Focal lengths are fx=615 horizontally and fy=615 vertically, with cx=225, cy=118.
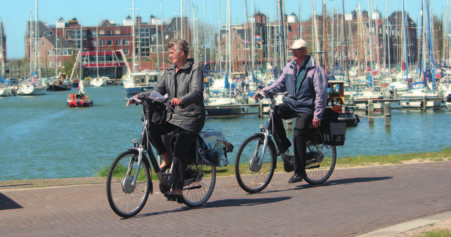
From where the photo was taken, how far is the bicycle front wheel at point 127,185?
6.36 metres

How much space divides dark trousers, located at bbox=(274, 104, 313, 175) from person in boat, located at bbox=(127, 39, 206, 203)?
4.92 feet

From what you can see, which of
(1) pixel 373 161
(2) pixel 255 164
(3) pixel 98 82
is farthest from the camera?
(3) pixel 98 82

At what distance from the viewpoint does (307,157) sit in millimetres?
8398

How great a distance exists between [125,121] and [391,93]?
70.7 ft

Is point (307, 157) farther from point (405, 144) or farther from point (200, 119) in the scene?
point (405, 144)

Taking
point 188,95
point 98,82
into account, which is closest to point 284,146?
point 188,95

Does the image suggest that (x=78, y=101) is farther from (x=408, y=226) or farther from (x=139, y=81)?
(x=408, y=226)

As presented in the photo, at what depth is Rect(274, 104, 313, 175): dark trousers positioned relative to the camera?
318 inches

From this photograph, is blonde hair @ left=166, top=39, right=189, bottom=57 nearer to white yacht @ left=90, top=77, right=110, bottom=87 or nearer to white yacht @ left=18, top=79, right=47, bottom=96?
white yacht @ left=18, top=79, right=47, bottom=96

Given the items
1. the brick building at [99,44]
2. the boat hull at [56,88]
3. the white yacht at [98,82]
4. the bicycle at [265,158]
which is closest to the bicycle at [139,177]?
the bicycle at [265,158]

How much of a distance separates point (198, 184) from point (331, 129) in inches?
87.3

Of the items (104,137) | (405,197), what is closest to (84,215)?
(405,197)

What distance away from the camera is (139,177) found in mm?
6551

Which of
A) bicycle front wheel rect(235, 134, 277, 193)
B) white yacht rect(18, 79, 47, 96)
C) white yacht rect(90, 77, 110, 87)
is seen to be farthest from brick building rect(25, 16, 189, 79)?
bicycle front wheel rect(235, 134, 277, 193)
